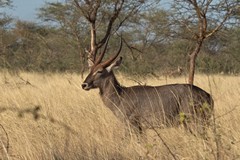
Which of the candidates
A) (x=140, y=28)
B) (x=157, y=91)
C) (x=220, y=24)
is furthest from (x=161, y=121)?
(x=140, y=28)

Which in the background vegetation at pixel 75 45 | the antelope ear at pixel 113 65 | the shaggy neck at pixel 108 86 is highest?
the antelope ear at pixel 113 65

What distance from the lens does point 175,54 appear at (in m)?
29.0

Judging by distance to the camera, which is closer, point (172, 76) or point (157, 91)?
point (157, 91)

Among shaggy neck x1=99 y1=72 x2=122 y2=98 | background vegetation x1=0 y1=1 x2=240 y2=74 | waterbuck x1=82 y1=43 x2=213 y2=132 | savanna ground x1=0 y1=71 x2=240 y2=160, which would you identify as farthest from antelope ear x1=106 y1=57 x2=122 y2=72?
background vegetation x1=0 y1=1 x2=240 y2=74

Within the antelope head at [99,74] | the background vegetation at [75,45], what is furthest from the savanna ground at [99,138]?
the background vegetation at [75,45]

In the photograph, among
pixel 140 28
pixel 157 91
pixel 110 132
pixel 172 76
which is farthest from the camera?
pixel 140 28

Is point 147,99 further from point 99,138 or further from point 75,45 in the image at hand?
point 75,45

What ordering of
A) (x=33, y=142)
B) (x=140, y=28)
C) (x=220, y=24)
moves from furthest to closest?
(x=140, y=28) → (x=220, y=24) → (x=33, y=142)

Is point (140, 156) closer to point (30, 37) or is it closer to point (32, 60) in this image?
point (32, 60)

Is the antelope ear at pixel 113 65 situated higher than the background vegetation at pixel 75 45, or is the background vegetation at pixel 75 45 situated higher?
the antelope ear at pixel 113 65

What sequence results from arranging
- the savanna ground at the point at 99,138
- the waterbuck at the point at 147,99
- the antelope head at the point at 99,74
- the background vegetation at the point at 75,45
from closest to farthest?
the savanna ground at the point at 99,138 → the waterbuck at the point at 147,99 → the antelope head at the point at 99,74 → the background vegetation at the point at 75,45

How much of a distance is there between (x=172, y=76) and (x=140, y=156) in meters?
11.4

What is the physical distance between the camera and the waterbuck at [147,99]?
17.9 feet

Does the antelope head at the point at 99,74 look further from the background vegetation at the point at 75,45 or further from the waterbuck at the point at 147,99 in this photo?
the background vegetation at the point at 75,45
